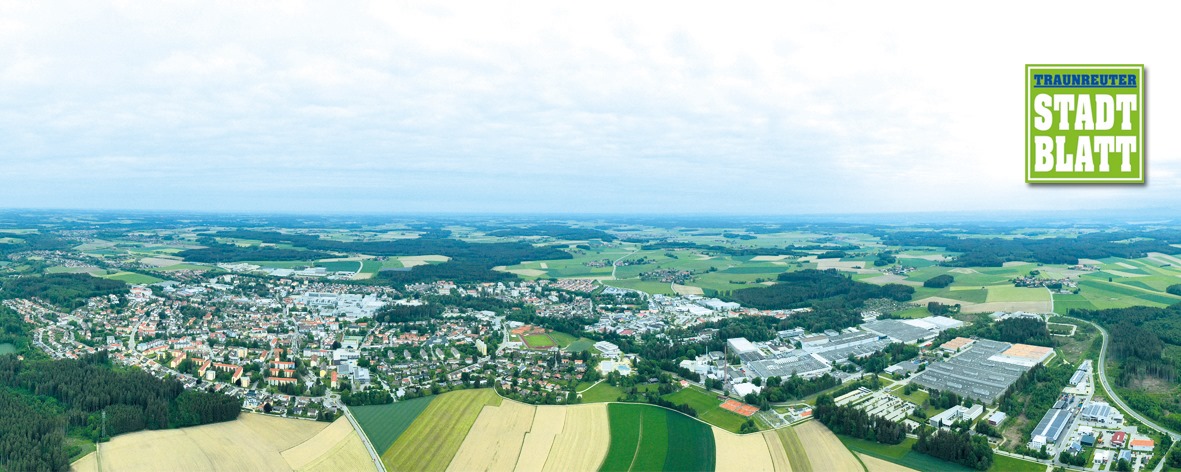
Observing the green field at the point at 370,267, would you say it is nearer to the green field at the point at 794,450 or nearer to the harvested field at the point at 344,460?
the harvested field at the point at 344,460

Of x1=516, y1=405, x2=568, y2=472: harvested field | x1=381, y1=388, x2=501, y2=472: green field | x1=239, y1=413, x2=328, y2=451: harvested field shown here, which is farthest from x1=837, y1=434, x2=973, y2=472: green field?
x1=239, y1=413, x2=328, y2=451: harvested field

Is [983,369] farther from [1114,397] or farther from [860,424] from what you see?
[860,424]

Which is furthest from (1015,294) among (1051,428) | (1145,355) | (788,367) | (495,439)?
(495,439)

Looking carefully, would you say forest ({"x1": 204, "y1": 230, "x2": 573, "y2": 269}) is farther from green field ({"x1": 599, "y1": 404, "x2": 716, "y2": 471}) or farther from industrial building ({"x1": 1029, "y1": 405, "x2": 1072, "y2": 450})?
industrial building ({"x1": 1029, "y1": 405, "x2": 1072, "y2": 450})

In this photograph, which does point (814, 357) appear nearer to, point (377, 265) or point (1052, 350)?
point (1052, 350)

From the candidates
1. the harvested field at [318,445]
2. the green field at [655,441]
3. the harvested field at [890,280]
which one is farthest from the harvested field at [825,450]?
the harvested field at [890,280]

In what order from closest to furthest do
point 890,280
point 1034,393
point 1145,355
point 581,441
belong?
point 581,441
point 1034,393
point 1145,355
point 890,280
